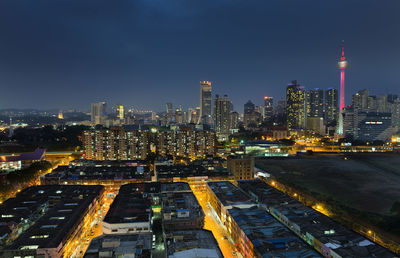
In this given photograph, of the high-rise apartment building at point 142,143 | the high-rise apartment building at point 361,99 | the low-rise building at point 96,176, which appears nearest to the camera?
the low-rise building at point 96,176

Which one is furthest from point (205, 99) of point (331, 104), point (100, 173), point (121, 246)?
point (121, 246)

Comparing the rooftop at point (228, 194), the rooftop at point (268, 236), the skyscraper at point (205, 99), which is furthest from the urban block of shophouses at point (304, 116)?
the rooftop at point (268, 236)

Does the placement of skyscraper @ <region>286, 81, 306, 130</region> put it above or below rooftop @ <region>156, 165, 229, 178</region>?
above

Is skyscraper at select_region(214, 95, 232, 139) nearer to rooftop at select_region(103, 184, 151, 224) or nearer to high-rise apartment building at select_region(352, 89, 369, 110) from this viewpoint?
high-rise apartment building at select_region(352, 89, 369, 110)

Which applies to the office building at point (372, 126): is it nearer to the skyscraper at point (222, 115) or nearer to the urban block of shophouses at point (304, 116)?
the urban block of shophouses at point (304, 116)

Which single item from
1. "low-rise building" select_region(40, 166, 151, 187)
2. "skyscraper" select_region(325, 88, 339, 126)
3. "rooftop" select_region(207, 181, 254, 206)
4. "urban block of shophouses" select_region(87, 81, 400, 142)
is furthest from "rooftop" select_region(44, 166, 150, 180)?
"skyscraper" select_region(325, 88, 339, 126)

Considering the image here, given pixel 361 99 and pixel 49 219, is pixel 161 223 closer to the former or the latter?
pixel 49 219
